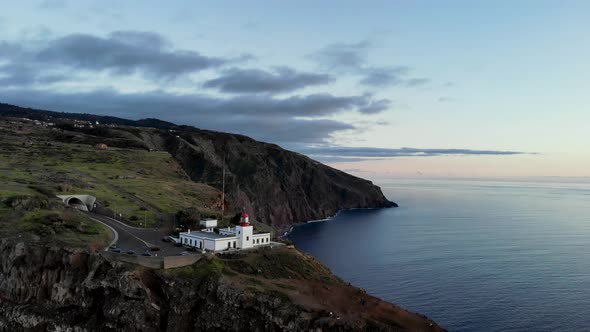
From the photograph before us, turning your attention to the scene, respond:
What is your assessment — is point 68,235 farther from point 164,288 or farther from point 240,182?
point 240,182

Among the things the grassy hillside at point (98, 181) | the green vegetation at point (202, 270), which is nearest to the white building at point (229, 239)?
the green vegetation at point (202, 270)

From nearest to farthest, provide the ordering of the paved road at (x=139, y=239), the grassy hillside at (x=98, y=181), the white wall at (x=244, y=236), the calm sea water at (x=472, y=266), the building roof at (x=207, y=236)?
the paved road at (x=139, y=239) < the building roof at (x=207, y=236) < the white wall at (x=244, y=236) < the calm sea water at (x=472, y=266) < the grassy hillside at (x=98, y=181)

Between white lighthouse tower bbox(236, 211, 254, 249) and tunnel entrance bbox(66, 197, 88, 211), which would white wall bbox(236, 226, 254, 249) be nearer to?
white lighthouse tower bbox(236, 211, 254, 249)

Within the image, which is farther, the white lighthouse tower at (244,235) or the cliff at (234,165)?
the cliff at (234,165)

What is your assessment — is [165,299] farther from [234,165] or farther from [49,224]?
[234,165]

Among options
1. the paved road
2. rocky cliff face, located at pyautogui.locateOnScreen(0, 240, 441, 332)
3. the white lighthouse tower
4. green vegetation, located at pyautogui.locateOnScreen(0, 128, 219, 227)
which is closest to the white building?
Result: the white lighthouse tower

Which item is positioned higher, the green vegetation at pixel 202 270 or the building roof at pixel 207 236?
the building roof at pixel 207 236

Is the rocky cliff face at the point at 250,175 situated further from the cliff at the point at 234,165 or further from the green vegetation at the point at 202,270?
the green vegetation at the point at 202,270
